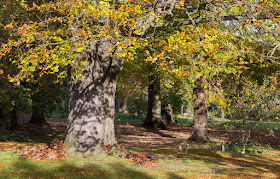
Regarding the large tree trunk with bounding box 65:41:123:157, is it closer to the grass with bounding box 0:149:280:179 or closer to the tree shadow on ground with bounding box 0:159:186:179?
the grass with bounding box 0:149:280:179

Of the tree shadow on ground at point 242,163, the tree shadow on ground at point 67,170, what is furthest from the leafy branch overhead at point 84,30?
the tree shadow on ground at point 242,163

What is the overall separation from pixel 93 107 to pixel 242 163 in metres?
7.07

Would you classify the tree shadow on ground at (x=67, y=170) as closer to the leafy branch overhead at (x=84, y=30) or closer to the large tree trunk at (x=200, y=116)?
the leafy branch overhead at (x=84, y=30)

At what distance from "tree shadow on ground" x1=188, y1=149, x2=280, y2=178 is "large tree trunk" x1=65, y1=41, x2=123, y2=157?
4.58 metres

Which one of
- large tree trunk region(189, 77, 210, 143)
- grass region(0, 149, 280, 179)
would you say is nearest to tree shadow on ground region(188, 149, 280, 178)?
grass region(0, 149, 280, 179)

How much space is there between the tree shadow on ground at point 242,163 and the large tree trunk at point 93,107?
15.0ft

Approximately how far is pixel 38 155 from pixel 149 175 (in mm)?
4058

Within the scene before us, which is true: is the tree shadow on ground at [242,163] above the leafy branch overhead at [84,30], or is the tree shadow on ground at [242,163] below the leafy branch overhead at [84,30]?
below

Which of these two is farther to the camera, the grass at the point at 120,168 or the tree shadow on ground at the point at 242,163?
the tree shadow on ground at the point at 242,163

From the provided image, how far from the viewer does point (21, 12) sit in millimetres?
15617

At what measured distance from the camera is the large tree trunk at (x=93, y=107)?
35.6 feet

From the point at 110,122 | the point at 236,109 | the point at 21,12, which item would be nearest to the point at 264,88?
the point at 236,109

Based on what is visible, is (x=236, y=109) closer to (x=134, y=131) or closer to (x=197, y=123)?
(x=197, y=123)

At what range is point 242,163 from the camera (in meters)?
12.6
